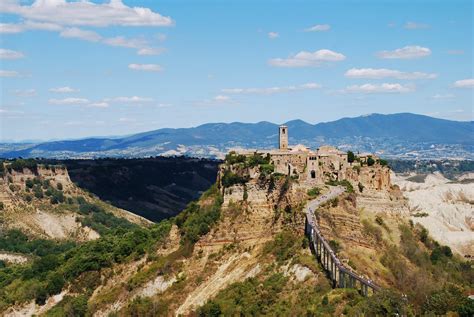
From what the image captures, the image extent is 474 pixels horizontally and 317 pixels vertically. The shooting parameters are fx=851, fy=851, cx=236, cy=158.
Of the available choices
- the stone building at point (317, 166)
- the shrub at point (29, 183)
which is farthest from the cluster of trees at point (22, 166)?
the stone building at point (317, 166)

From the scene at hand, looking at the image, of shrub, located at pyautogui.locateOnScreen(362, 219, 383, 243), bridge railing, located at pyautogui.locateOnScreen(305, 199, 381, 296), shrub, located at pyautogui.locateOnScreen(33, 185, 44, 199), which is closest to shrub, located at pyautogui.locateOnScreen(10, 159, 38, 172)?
shrub, located at pyautogui.locateOnScreen(33, 185, 44, 199)

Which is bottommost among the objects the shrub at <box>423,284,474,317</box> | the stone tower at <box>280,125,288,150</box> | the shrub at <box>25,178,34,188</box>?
the shrub at <box>25,178,34,188</box>

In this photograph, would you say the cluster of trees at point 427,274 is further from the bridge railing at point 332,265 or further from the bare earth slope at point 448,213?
the bare earth slope at point 448,213

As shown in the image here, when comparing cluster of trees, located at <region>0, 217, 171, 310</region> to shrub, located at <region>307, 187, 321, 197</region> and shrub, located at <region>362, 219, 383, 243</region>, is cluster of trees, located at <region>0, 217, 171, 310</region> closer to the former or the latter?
shrub, located at <region>307, 187, 321, 197</region>

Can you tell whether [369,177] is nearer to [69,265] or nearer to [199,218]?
[199,218]

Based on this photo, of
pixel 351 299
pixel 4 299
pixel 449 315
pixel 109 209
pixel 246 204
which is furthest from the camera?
pixel 109 209

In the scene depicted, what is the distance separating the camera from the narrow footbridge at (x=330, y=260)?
176 ft

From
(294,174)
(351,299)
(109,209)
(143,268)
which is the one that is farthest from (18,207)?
(351,299)

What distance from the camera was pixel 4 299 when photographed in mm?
85188

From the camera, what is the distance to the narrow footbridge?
2117 inches

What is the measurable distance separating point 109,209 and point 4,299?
78566 mm

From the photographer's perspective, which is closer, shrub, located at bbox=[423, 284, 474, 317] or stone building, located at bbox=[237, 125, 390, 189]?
shrub, located at bbox=[423, 284, 474, 317]

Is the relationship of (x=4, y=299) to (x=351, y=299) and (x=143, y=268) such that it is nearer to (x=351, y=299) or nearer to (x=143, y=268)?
(x=143, y=268)

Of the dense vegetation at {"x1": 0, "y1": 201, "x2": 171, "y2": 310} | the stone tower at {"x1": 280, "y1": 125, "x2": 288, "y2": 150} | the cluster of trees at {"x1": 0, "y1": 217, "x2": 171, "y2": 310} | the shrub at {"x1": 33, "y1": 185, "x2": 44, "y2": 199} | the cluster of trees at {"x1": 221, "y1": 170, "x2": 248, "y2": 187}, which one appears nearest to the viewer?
the cluster of trees at {"x1": 221, "y1": 170, "x2": 248, "y2": 187}
